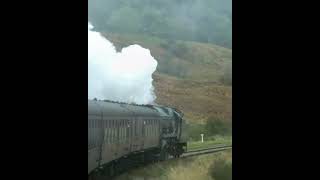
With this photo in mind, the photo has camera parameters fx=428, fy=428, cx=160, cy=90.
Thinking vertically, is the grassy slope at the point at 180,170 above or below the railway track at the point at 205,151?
below

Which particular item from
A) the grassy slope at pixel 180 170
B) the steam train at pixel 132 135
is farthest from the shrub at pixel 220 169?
the steam train at pixel 132 135

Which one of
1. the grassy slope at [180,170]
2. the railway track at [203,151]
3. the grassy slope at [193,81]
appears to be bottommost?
the grassy slope at [180,170]

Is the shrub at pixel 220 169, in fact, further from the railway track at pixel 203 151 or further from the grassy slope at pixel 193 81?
→ the grassy slope at pixel 193 81

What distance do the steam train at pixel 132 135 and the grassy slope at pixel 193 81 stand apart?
7 centimetres

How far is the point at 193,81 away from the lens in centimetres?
230

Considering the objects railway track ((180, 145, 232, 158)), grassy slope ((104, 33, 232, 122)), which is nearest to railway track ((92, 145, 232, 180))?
railway track ((180, 145, 232, 158))

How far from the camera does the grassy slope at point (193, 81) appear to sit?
227 centimetres

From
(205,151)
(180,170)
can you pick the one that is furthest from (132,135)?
(205,151)

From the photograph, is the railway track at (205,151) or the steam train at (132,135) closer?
the railway track at (205,151)

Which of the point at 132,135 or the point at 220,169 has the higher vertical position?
the point at 132,135

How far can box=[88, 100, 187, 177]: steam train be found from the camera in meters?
2.28

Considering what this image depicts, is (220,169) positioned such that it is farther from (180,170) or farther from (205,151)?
(180,170)

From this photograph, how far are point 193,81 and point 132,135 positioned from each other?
1.63 ft
